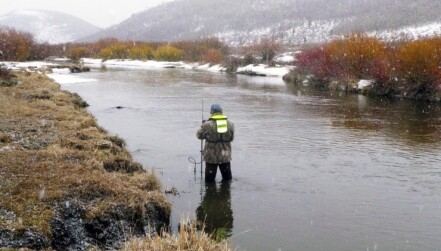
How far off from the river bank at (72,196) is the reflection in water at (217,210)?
1.08 meters

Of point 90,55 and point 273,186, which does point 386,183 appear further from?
point 90,55

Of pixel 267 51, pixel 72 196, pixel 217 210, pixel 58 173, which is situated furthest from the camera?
pixel 267 51

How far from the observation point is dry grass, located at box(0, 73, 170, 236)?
8.42m

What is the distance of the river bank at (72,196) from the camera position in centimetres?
789

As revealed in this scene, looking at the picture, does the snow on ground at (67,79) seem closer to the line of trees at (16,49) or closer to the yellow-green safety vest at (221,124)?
the line of trees at (16,49)

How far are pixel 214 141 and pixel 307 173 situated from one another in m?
4.08

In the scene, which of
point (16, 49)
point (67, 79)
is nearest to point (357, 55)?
point (67, 79)

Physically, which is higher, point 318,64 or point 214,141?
point 318,64

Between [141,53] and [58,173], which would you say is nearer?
[58,173]

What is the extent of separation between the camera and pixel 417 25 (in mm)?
177250

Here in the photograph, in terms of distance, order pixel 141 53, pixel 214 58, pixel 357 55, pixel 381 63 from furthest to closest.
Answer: pixel 141 53 → pixel 214 58 → pixel 357 55 → pixel 381 63

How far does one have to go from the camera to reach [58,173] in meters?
10.1

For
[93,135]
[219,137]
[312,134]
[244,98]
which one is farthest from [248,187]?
[244,98]

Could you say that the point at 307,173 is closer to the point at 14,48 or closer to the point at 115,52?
the point at 14,48
